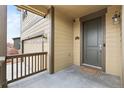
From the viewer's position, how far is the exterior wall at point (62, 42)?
10.6 feet

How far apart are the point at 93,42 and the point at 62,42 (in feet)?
4.01

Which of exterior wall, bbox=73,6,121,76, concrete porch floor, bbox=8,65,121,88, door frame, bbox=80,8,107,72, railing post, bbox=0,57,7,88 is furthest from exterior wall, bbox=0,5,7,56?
exterior wall, bbox=73,6,121,76

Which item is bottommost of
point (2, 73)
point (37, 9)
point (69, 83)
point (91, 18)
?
point (69, 83)

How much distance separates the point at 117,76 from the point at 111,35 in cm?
129

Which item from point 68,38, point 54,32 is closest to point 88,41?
point 68,38

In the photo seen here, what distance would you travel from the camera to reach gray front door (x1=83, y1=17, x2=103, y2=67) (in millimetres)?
3281

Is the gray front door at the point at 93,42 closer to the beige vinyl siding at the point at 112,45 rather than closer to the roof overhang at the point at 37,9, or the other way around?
the beige vinyl siding at the point at 112,45

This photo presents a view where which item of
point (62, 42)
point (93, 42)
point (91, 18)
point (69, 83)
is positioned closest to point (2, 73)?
point (69, 83)

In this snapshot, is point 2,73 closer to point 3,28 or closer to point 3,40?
point 3,40

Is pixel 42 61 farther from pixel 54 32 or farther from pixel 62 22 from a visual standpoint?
pixel 62 22

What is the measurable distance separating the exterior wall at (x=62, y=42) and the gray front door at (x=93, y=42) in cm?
68

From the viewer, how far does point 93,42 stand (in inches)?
138

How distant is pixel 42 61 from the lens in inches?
129

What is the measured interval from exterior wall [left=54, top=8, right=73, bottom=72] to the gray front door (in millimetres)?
679
